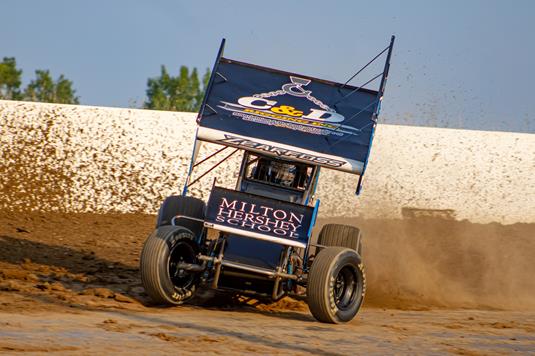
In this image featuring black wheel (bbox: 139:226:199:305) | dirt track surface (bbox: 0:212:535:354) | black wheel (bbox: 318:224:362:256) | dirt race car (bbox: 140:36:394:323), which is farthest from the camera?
black wheel (bbox: 318:224:362:256)

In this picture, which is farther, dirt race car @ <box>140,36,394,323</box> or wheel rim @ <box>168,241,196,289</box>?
wheel rim @ <box>168,241,196,289</box>

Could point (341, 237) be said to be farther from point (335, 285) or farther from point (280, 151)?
point (280, 151)

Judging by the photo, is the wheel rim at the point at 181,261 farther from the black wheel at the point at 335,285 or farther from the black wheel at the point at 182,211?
the black wheel at the point at 335,285

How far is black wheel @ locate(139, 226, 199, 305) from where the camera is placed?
29.1ft

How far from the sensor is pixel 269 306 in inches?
407

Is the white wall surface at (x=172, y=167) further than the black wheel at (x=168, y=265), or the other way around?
the white wall surface at (x=172, y=167)

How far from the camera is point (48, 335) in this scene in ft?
21.1

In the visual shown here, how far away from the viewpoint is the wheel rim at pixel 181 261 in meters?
9.28

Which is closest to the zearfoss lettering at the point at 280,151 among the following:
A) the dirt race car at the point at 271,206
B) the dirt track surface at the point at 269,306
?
the dirt race car at the point at 271,206

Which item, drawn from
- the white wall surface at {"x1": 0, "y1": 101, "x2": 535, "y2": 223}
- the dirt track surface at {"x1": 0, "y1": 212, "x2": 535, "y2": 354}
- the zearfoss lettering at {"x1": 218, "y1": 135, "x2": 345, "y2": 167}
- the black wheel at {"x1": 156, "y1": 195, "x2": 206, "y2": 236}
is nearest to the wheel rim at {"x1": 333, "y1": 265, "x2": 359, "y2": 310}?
the dirt track surface at {"x1": 0, "y1": 212, "x2": 535, "y2": 354}

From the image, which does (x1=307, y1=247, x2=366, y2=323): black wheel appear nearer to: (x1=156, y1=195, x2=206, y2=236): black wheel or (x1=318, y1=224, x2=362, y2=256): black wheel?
(x1=318, y1=224, x2=362, y2=256): black wheel

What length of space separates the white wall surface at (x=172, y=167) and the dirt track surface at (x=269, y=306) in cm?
96

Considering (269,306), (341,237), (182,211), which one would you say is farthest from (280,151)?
(269,306)

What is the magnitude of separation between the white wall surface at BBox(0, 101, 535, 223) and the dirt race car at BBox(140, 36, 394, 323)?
7.88m
